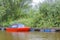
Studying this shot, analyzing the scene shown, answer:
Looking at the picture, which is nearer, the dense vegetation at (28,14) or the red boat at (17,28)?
the red boat at (17,28)

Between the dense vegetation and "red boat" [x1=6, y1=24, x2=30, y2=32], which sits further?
the dense vegetation

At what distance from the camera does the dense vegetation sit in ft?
84.2

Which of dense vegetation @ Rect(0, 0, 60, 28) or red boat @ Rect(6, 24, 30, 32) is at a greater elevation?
dense vegetation @ Rect(0, 0, 60, 28)

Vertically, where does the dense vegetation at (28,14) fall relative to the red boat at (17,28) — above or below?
above

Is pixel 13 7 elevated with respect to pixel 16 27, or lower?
elevated

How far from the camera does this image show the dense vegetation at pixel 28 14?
25.7 meters

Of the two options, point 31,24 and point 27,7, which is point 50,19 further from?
point 27,7

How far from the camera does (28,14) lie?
29.1m

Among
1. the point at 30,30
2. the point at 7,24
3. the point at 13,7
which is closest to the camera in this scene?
the point at 30,30

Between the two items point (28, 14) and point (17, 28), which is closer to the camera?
point (17, 28)

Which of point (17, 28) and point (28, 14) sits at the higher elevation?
point (28, 14)

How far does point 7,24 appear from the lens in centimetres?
2786

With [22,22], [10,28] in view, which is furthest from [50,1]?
[10,28]

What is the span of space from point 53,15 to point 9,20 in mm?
5947
